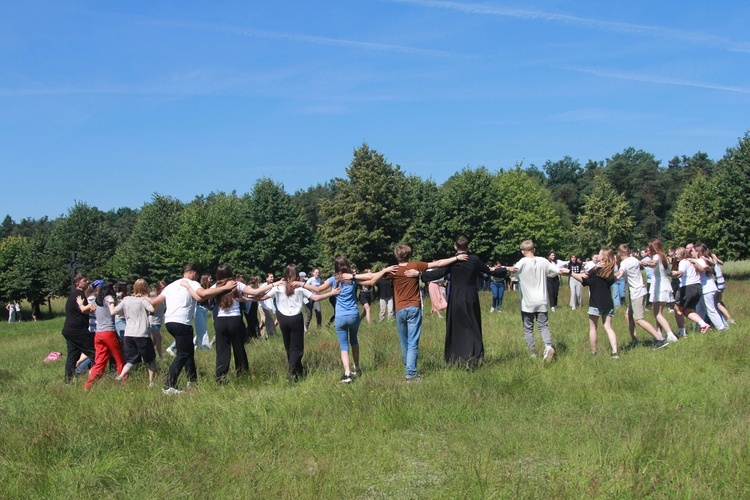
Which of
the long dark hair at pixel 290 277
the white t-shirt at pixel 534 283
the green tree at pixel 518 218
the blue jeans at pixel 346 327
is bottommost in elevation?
the blue jeans at pixel 346 327

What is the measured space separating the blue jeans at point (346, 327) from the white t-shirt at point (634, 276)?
4838mm

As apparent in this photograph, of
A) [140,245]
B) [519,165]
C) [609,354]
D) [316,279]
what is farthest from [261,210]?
[609,354]

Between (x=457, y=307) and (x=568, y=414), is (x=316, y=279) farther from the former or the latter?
(x=568, y=414)

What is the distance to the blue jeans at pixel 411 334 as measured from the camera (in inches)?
360

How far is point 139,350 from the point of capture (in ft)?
34.5

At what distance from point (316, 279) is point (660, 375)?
472 inches

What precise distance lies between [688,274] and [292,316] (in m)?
7.69

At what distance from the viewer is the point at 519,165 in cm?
6625

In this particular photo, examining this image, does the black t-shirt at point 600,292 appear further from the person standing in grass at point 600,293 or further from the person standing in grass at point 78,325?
the person standing in grass at point 78,325

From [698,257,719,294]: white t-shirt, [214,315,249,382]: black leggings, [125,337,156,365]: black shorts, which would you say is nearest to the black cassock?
[214,315,249,382]: black leggings

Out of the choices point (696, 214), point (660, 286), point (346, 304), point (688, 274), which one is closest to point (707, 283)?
point (688, 274)

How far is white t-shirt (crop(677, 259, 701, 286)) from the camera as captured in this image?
487 inches

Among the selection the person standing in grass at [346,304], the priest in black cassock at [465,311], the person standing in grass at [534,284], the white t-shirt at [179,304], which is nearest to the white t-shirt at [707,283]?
the person standing in grass at [534,284]

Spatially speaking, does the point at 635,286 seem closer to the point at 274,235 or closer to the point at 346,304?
the point at 346,304
